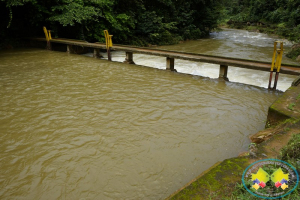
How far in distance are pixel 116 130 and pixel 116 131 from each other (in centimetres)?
5

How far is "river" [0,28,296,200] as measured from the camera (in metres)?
3.66

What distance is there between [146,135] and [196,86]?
3.97 m

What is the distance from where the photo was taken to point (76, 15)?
529 inches

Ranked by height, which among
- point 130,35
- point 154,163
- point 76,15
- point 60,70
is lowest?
point 154,163

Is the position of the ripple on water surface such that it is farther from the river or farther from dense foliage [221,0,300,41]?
dense foliage [221,0,300,41]

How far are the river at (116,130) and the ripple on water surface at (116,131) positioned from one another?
19 millimetres

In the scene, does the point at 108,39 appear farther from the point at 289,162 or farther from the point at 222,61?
the point at 289,162

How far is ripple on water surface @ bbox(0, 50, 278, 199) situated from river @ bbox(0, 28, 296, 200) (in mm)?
19

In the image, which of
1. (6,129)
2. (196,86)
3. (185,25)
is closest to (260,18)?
(185,25)

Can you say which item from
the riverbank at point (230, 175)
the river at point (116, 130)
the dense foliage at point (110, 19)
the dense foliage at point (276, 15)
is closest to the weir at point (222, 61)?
the river at point (116, 130)

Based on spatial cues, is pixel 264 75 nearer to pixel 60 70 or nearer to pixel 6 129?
pixel 60 70

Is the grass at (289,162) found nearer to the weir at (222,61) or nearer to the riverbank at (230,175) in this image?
the riverbank at (230,175)

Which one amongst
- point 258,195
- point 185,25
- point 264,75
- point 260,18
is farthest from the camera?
point 260,18

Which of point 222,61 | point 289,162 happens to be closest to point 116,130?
point 289,162
